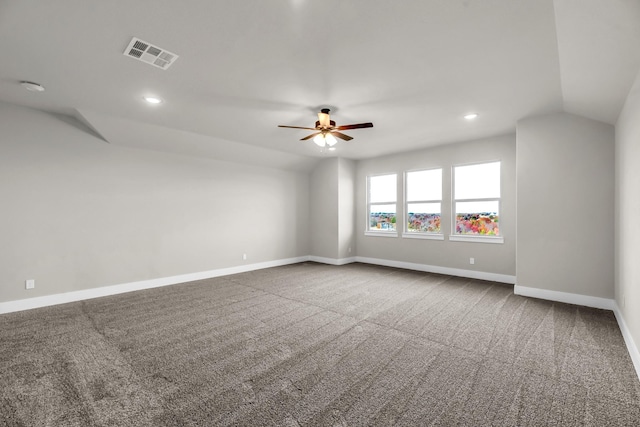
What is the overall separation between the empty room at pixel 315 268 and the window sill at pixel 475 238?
8 centimetres

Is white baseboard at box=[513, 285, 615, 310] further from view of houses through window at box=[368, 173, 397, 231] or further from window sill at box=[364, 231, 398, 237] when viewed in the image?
view of houses through window at box=[368, 173, 397, 231]

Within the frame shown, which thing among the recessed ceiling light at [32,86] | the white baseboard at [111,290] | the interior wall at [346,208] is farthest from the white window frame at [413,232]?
the recessed ceiling light at [32,86]

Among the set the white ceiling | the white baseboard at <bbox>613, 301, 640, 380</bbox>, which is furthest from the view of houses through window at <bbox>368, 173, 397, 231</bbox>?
the white baseboard at <bbox>613, 301, 640, 380</bbox>

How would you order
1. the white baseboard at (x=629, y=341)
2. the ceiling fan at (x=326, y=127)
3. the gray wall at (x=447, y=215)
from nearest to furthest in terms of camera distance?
the white baseboard at (x=629, y=341)
the ceiling fan at (x=326, y=127)
the gray wall at (x=447, y=215)

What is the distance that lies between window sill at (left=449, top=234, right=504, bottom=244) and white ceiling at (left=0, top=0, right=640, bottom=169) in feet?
6.98

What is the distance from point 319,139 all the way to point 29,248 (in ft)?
14.1

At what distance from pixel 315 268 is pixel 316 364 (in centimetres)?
415

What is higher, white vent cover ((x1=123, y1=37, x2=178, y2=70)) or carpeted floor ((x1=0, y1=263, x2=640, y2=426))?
white vent cover ((x1=123, y1=37, x2=178, y2=70))

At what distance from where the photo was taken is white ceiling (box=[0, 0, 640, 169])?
194 cm

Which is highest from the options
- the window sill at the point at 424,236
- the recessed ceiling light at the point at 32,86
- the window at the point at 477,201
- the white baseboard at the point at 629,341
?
the recessed ceiling light at the point at 32,86

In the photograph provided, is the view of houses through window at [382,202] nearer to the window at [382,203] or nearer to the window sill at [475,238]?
the window at [382,203]

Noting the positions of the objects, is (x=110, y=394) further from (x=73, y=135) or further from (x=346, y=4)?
(x=73, y=135)

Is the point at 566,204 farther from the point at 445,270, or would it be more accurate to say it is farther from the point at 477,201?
the point at 445,270

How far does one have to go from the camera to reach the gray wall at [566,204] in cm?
368
